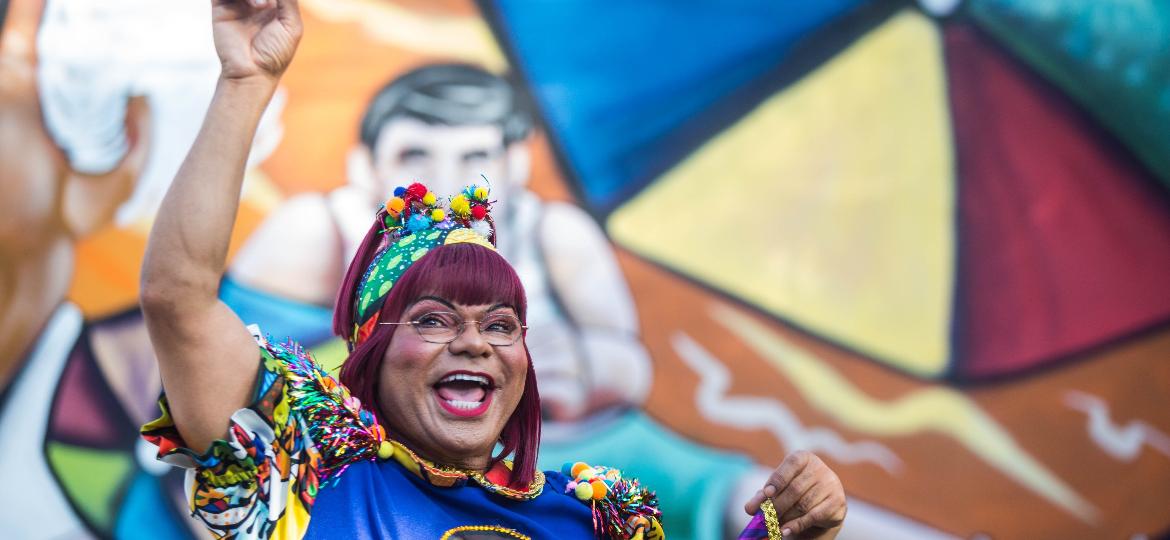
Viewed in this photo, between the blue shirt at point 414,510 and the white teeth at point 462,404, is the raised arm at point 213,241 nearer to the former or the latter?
the blue shirt at point 414,510

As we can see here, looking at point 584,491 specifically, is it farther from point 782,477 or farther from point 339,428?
point 339,428

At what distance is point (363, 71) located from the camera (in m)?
4.18

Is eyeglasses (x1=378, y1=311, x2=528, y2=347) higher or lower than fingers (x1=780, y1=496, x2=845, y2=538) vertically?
higher

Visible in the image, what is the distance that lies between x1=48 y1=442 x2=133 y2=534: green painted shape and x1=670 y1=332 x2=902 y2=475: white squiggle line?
72.9 inches

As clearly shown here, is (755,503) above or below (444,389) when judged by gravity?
below

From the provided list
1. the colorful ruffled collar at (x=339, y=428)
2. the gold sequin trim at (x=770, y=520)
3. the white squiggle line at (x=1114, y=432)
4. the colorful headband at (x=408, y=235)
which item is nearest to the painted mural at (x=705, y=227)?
the white squiggle line at (x=1114, y=432)

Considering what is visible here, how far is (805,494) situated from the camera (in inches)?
80.6

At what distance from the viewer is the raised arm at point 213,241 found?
1.42m

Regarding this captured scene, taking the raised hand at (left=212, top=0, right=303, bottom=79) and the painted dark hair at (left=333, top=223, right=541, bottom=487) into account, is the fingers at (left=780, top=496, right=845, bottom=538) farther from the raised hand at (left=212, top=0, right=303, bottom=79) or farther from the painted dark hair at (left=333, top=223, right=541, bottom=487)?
the raised hand at (left=212, top=0, right=303, bottom=79)

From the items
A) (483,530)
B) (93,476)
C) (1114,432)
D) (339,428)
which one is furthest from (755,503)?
(1114,432)

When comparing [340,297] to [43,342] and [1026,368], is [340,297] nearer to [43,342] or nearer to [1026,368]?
[43,342]

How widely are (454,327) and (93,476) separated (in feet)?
7.79

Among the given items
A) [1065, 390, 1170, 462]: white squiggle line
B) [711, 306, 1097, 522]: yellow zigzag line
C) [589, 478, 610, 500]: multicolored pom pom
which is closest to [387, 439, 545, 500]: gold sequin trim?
[589, 478, 610, 500]: multicolored pom pom

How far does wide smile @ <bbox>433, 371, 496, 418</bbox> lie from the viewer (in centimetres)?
196
